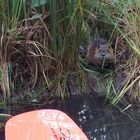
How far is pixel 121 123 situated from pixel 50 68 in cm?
68

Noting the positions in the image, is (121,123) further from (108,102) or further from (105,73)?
(105,73)

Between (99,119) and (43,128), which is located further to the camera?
(99,119)

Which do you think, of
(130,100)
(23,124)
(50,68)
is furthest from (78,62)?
(23,124)

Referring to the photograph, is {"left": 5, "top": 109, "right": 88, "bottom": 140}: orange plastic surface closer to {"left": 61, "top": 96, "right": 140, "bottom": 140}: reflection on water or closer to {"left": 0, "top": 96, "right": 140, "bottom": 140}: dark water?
{"left": 0, "top": 96, "right": 140, "bottom": 140}: dark water

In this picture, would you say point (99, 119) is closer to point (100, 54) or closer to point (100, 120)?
point (100, 120)

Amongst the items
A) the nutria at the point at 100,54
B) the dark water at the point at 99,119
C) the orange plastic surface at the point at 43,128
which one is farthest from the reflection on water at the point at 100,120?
the orange plastic surface at the point at 43,128

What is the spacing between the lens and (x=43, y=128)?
10.5 ft

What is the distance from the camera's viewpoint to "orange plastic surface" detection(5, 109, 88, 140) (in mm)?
3125

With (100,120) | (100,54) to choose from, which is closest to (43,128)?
(100,120)

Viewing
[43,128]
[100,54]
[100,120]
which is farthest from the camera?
[100,54]

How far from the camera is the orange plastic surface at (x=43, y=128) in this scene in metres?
3.12

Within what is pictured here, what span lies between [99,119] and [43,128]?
3.35 feet

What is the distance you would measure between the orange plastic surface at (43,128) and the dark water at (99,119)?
479 millimetres

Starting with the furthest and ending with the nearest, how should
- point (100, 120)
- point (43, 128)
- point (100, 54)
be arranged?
point (100, 54)
point (100, 120)
point (43, 128)
